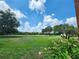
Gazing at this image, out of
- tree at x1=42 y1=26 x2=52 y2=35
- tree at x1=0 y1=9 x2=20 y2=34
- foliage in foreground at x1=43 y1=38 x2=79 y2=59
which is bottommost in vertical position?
foliage in foreground at x1=43 y1=38 x2=79 y2=59

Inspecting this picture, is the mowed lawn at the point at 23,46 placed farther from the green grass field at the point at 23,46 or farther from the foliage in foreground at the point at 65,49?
the foliage in foreground at the point at 65,49

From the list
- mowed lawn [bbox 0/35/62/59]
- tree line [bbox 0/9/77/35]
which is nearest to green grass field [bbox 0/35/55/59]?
mowed lawn [bbox 0/35/62/59]

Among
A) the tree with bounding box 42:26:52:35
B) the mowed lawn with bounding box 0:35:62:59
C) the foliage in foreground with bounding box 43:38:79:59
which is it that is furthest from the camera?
the tree with bounding box 42:26:52:35

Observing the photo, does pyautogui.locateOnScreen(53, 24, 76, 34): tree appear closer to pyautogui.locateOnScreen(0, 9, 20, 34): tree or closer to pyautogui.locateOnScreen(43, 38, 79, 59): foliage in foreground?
pyautogui.locateOnScreen(0, 9, 20, 34): tree

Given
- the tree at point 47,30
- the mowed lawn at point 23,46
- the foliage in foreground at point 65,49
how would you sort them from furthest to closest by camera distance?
the tree at point 47,30
the mowed lawn at point 23,46
the foliage in foreground at point 65,49

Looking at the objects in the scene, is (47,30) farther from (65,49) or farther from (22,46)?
(65,49)

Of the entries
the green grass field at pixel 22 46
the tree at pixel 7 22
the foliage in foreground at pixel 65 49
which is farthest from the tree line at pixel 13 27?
the foliage in foreground at pixel 65 49

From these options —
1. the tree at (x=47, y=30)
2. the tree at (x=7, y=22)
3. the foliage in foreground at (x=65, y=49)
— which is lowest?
the foliage in foreground at (x=65, y=49)

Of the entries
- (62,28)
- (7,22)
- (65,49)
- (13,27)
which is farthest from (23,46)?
(65,49)

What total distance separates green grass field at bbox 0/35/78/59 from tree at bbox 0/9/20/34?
12 cm

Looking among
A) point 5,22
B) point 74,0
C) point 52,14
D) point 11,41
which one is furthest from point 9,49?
point 74,0

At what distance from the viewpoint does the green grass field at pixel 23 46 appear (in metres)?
4.74

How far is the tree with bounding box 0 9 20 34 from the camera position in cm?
477

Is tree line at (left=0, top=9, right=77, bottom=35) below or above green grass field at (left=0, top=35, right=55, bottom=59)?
above
